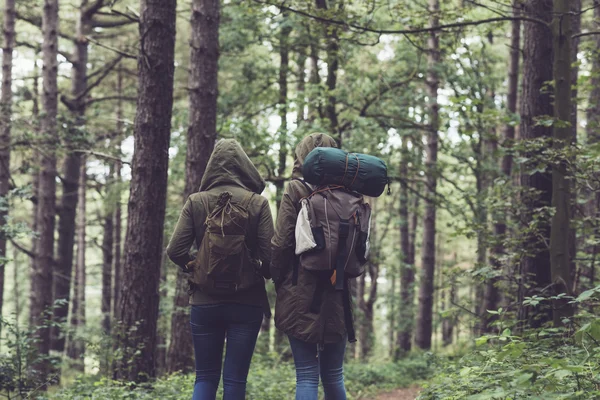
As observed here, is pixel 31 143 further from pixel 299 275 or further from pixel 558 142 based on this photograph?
pixel 558 142

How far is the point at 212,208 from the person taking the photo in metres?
4.85

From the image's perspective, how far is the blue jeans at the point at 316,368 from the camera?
454 centimetres

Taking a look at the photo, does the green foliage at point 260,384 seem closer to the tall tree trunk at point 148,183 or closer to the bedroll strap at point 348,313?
the tall tree trunk at point 148,183

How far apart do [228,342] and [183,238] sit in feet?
3.03

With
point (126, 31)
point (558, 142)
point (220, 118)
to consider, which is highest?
point (126, 31)

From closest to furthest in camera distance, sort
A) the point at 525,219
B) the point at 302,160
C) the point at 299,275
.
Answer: the point at 299,275 < the point at 302,160 < the point at 525,219

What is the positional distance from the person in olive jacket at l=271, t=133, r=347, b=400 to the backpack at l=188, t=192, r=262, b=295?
26cm

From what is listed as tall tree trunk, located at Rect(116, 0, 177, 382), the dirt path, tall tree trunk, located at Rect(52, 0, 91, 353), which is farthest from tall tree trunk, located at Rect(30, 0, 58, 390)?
the dirt path

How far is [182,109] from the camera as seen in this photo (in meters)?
14.9

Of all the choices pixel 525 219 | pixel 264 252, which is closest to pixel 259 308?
pixel 264 252

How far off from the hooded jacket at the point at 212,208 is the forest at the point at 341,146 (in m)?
1.71

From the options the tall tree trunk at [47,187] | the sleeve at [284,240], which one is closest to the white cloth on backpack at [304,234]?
the sleeve at [284,240]

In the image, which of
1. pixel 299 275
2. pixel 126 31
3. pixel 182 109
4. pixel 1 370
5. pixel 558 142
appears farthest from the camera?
pixel 126 31

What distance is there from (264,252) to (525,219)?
4.55m
